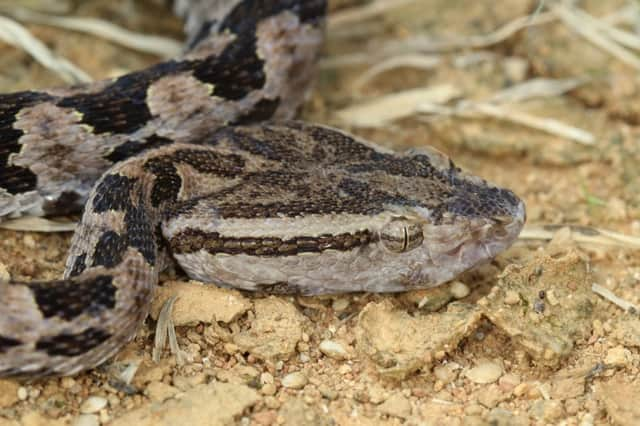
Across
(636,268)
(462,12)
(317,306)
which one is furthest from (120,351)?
(462,12)

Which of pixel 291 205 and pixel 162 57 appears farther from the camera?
pixel 162 57

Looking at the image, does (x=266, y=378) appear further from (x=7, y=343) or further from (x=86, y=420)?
(x=7, y=343)

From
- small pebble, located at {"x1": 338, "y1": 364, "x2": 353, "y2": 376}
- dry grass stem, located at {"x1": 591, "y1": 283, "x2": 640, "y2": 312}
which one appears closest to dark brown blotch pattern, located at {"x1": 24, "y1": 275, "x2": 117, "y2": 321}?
small pebble, located at {"x1": 338, "y1": 364, "x2": 353, "y2": 376}

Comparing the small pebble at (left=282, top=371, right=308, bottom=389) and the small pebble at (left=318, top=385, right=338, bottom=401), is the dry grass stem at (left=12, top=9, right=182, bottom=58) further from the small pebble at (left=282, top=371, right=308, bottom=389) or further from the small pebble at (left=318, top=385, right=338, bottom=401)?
the small pebble at (left=318, top=385, right=338, bottom=401)

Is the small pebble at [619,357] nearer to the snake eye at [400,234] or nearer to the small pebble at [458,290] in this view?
the small pebble at [458,290]

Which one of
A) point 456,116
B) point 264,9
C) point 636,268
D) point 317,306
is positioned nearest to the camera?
point 317,306

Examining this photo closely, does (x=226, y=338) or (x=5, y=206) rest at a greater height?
(x=5, y=206)

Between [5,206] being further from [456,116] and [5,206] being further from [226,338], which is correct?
[456,116]
